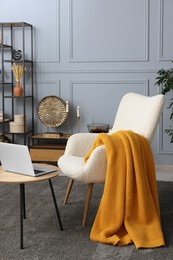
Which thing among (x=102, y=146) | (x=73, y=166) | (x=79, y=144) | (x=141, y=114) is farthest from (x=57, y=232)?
(x=141, y=114)

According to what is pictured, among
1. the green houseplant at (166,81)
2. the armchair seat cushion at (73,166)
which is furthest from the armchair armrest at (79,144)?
the green houseplant at (166,81)

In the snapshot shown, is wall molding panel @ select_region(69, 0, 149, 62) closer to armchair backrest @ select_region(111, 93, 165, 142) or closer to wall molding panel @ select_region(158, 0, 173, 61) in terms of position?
wall molding panel @ select_region(158, 0, 173, 61)

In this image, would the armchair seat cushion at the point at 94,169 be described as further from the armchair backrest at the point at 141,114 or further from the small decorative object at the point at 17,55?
the small decorative object at the point at 17,55

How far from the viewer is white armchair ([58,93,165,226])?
2.67m

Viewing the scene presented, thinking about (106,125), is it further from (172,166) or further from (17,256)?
(17,256)

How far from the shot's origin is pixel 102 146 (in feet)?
8.76

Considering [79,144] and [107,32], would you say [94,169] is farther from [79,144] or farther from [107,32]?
[107,32]

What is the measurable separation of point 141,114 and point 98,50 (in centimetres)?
186

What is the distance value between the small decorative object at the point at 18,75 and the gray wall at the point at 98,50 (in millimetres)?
230

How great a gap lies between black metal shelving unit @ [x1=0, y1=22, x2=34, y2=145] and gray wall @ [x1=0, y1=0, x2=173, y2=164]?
0.09m

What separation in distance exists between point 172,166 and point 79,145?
5.68 ft

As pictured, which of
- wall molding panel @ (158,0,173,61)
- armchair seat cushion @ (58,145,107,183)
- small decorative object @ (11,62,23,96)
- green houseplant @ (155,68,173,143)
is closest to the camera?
armchair seat cushion @ (58,145,107,183)

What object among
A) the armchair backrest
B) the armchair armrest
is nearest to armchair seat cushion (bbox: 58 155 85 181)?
the armchair armrest

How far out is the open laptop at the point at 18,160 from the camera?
2.43 meters
